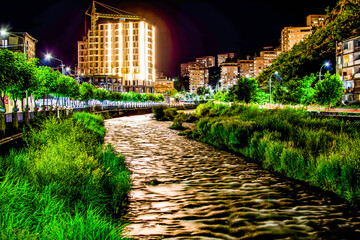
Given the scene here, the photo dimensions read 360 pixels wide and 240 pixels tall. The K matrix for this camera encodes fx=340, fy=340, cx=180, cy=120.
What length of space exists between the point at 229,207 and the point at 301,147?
486 cm

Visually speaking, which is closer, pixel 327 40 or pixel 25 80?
pixel 25 80

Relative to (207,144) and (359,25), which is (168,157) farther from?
(359,25)

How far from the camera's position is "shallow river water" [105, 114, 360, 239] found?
23.2 ft

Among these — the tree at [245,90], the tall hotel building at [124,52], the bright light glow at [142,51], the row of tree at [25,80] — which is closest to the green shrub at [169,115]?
the tree at [245,90]

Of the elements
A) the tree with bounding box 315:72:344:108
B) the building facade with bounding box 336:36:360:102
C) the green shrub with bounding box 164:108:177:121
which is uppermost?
the building facade with bounding box 336:36:360:102

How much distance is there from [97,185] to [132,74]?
162 metres

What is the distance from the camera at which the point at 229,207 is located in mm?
8672

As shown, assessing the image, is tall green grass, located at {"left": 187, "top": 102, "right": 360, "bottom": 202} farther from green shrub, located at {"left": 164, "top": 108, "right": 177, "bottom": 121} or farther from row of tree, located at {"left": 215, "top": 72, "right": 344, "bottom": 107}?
green shrub, located at {"left": 164, "top": 108, "right": 177, "bottom": 121}

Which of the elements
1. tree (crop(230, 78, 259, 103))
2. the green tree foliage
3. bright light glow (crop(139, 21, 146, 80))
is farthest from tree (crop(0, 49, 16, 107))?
bright light glow (crop(139, 21, 146, 80))

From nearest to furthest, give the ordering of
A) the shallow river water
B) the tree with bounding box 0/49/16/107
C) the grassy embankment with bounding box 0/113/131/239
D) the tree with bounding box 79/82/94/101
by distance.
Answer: the grassy embankment with bounding box 0/113/131/239 < the shallow river water < the tree with bounding box 0/49/16/107 < the tree with bounding box 79/82/94/101

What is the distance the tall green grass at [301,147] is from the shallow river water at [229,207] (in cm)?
47

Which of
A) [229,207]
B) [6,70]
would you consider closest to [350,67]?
[6,70]

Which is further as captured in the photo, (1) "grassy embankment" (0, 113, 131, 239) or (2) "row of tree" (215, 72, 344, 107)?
(2) "row of tree" (215, 72, 344, 107)

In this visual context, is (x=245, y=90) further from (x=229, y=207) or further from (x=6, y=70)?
(x=229, y=207)
